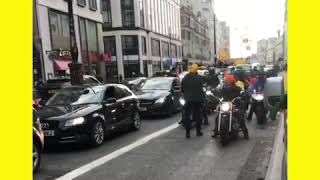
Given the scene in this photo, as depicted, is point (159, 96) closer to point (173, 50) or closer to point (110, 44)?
point (110, 44)

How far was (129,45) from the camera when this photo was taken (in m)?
56.1

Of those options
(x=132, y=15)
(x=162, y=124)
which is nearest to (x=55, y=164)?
(x=162, y=124)

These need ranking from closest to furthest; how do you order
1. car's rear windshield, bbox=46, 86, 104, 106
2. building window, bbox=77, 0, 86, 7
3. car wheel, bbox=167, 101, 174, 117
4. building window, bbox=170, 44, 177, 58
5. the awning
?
car's rear windshield, bbox=46, 86, 104, 106 < car wheel, bbox=167, 101, 174, 117 < the awning < building window, bbox=77, 0, 86, 7 < building window, bbox=170, 44, 177, 58

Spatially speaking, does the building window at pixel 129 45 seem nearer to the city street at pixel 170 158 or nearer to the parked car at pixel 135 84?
the parked car at pixel 135 84

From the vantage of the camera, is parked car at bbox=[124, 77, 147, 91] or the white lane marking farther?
parked car at bbox=[124, 77, 147, 91]

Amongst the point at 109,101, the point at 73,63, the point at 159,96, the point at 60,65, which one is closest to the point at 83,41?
the point at 60,65

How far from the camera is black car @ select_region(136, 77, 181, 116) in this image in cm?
1426

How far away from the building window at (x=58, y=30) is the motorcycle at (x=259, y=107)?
20.3m

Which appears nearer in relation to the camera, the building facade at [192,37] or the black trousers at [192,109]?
the black trousers at [192,109]

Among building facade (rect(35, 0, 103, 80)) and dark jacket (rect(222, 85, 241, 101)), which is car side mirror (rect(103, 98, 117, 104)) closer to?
dark jacket (rect(222, 85, 241, 101))

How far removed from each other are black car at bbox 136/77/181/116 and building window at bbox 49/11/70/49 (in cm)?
1558

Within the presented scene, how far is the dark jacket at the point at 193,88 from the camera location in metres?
10.0

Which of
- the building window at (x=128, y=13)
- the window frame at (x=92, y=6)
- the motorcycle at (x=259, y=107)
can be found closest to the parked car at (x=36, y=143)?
the motorcycle at (x=259, y=107)

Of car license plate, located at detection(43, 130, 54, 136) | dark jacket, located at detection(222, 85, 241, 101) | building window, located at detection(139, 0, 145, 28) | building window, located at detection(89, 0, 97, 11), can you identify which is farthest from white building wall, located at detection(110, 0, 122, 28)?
car license plate, located at detection(43, 130, 54, 136)
